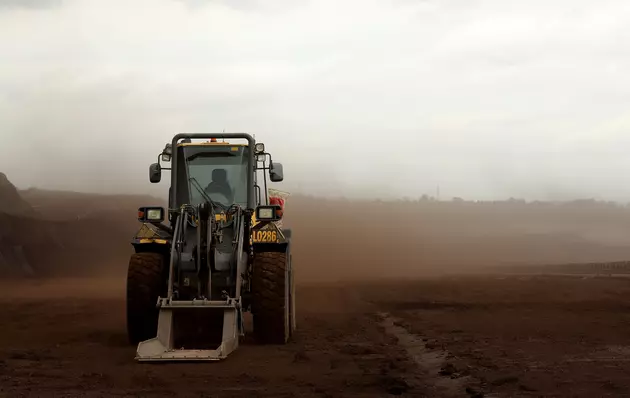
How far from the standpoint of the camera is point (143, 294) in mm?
12594

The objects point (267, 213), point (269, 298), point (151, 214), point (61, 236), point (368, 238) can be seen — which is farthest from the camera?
point (368, 238)

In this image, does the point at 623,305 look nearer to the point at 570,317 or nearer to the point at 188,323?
the point at 570,317

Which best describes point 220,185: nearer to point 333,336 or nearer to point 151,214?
point 151,214

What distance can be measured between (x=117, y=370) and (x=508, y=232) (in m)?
82.2

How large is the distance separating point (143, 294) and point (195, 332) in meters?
1.21

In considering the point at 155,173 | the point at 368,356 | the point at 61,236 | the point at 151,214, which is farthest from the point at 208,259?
the point at 61,236

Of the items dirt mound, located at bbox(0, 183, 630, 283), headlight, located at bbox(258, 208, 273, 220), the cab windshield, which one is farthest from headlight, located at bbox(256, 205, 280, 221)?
dirt mound, located at bbox(0, 183, 630, 283)

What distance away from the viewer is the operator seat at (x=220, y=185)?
14.1 m

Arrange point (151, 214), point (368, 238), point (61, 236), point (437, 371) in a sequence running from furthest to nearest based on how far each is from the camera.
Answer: point (368, 238), point (61, 236), point (151, 214), point (437, 371)

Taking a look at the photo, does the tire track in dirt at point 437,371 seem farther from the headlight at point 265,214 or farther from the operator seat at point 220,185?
the operator seat at point 220,185

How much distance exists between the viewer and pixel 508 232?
88.6 m

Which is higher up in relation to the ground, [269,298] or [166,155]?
[166,155]

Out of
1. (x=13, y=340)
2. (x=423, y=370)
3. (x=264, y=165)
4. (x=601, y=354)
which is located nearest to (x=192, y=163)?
(x=264, y=165)

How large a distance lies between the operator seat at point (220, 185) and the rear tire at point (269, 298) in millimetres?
1864
